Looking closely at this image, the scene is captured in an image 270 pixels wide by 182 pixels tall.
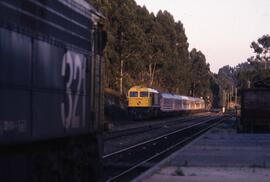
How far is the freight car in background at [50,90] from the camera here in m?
7.52

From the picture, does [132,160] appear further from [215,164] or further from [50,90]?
[50,90]

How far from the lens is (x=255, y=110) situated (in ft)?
133

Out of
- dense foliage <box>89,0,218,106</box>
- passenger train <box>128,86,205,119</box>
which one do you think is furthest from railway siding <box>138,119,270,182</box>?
passenger train <box>128,86,205,119</box>

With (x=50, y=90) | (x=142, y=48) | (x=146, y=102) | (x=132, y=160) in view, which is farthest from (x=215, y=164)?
(x=142, y=48)

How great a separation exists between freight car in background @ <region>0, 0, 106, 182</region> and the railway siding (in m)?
3.46

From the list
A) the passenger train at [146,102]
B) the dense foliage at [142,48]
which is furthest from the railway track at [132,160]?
the passenger train at [146,102]

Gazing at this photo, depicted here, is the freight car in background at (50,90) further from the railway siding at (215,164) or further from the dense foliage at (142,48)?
the dense foliage at (142,48)

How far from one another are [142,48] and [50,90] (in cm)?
6048

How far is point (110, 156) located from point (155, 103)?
4405 cm

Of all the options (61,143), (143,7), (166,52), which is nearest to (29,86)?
(61,143)

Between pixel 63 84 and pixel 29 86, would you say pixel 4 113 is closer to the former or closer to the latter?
pixel 29 86

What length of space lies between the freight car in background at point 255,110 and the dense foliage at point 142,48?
34.3 ft

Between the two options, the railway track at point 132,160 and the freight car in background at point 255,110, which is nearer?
the railway track at point 132,160

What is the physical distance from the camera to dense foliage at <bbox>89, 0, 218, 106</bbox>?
2559 inches
